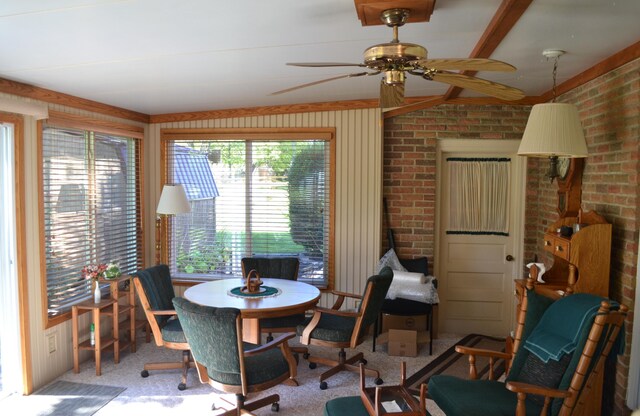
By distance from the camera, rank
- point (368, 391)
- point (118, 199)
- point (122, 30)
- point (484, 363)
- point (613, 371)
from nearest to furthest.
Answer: point (122, 30) < point (368, 391) < point (613, 371) < point (484, 363) < point (118, 199)

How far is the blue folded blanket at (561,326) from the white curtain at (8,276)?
3544mm

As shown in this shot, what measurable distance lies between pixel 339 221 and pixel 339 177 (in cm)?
46

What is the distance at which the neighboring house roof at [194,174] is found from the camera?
5320 millimetres

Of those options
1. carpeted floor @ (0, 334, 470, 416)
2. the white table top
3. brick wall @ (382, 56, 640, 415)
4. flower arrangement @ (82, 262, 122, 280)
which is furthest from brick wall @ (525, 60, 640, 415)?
flower arrangement @ (82, 262, 122, 280)

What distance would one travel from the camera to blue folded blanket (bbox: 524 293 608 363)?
2686mm

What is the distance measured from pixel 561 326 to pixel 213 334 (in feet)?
6.62

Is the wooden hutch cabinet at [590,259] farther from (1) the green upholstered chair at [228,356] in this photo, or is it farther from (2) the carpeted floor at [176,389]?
(1) the green upholstered chair at [228,356]

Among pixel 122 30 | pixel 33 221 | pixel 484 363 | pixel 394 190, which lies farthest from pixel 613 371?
pixel 33 221

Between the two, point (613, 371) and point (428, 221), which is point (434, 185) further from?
point (613, 371)

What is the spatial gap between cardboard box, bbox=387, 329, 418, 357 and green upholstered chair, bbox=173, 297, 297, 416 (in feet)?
5.08

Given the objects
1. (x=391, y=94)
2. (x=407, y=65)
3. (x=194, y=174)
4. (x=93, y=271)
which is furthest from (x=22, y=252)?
(x=407, y=65)

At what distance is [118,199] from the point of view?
4.93 m

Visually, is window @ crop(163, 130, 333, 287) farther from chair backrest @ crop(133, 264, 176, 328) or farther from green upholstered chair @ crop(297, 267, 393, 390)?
green upholstered chair @ crop(297, 267, 393, 390)

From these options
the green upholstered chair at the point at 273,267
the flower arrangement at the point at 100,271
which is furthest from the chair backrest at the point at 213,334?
the green upholstered chair at the point at 273,267
